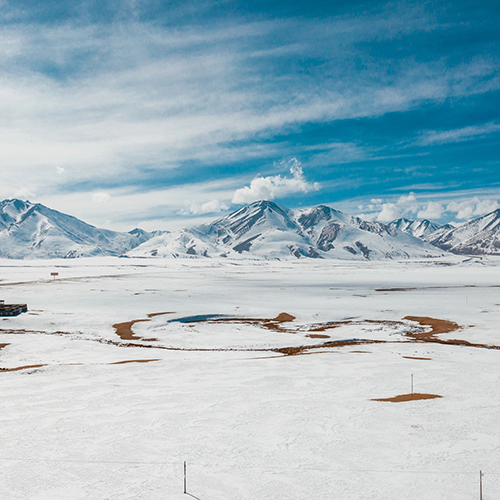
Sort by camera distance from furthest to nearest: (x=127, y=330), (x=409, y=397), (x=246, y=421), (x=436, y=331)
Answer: (x=127, y=330), (x=436, y=331), (x=409, y=397), (x=246, y=421)

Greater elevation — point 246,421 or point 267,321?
point 246,421

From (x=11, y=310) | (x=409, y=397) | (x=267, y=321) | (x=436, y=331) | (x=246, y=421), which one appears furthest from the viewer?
(x=11, y=310)

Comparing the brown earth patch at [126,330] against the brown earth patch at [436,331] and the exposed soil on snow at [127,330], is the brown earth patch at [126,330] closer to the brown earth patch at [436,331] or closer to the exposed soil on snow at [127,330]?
the exposed soil on snow at [127,330]

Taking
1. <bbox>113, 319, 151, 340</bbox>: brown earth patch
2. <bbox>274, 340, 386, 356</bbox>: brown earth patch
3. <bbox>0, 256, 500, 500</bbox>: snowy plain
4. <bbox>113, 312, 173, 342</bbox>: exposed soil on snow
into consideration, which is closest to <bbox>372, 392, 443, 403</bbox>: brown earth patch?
<bbox>0, 256, 500, 500</bbox>: snowy plain

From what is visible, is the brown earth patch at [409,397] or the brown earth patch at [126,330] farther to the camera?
the brown earth patch at [126,330]

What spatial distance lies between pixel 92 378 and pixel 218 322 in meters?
22.3

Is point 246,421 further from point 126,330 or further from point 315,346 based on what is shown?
point 126,330

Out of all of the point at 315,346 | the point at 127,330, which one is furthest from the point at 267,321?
the point at 127,330

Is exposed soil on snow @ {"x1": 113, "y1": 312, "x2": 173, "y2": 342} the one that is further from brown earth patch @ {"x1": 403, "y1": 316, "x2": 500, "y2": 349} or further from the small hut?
brown earth patch @ {"x1": 403, "y1": 316, "x2": 500, "y2": 349}

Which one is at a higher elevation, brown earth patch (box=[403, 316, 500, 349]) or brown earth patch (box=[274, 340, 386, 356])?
brown earth patch (box=[403, 316, 500, 349])

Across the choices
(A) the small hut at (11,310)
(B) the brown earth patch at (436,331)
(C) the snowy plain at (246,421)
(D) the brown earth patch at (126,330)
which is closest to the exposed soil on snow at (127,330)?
(D) the brown earth patch at (126,330)

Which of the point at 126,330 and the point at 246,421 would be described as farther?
the point at 126,330

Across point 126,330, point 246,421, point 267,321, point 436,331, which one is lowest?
point 126,330

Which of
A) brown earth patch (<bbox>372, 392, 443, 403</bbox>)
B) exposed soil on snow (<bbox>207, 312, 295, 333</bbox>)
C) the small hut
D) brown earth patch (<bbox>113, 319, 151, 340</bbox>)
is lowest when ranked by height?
brown earth patch (<bbox>113, 319, 151, 340</bbox>)
